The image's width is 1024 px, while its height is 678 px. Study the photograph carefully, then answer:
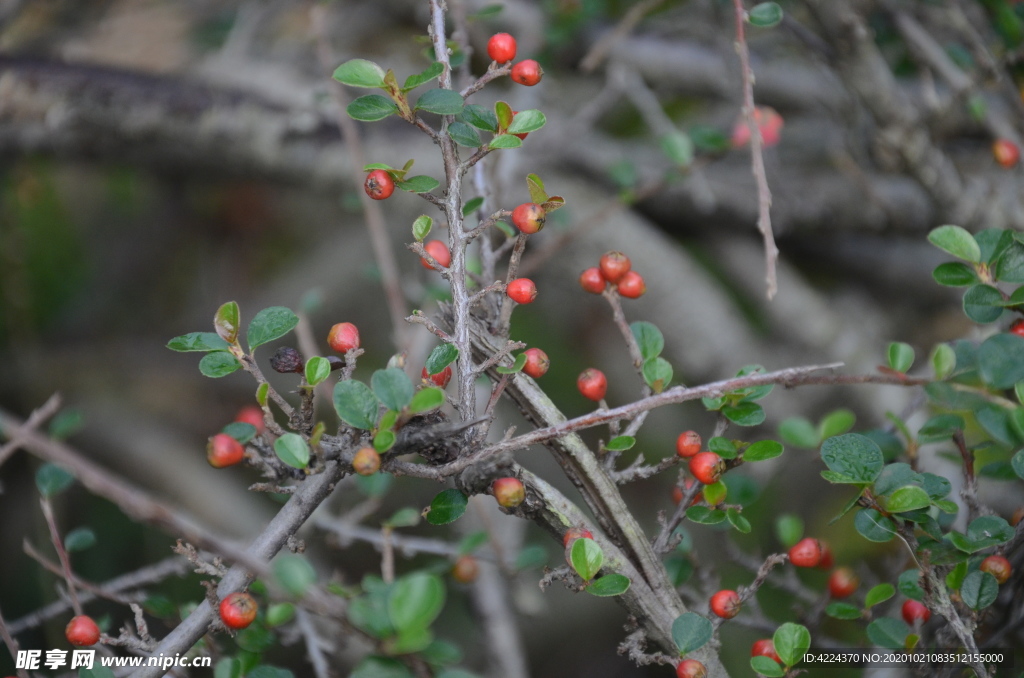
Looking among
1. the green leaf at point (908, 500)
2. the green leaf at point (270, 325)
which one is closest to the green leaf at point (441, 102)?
the green leaf at point (270, 325)

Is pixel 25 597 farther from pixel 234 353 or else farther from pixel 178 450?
pixel 234 353

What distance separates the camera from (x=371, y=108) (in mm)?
628

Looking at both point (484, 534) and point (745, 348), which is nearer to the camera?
point (484, 534)

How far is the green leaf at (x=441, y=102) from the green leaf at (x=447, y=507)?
35 cm

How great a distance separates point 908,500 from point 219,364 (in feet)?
2.14

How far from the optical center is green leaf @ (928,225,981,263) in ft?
2.17

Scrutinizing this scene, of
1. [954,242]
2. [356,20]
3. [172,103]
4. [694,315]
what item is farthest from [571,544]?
[356,20]

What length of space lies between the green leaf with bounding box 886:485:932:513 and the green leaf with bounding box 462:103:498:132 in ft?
1.70

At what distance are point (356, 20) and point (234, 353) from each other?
2.07m

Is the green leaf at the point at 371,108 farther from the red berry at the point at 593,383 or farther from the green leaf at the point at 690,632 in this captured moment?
the green leaf at the point at 690,632

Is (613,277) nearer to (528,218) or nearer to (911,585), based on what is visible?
(528,218)

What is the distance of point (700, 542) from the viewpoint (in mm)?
1751

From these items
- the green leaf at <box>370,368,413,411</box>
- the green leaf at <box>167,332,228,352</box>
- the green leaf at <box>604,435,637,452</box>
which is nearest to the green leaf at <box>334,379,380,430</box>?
the green leaf at <box>370,368,413,411</box>

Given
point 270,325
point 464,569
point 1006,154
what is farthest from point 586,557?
point 1006,154
